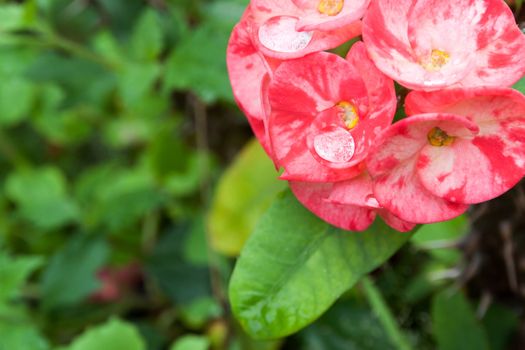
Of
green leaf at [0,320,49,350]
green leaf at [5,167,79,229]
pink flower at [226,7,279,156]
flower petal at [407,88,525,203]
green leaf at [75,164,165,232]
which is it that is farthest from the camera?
green leaf at [5,167,79,229]

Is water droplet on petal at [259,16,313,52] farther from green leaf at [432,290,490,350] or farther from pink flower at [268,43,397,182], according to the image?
green leaf at [432,290,490,350]

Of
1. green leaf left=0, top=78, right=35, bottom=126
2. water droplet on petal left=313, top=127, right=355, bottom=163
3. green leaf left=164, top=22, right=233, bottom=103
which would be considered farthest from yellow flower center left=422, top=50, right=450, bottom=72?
green leaf left=0, top=78, right=35, bottom=126

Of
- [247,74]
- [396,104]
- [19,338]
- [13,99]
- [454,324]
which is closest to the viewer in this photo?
[396,104]

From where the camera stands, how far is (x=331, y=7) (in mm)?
762

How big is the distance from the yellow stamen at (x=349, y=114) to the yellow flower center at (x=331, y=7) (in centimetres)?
10

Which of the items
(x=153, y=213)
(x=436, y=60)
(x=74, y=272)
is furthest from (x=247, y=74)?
(x=153, y=213)

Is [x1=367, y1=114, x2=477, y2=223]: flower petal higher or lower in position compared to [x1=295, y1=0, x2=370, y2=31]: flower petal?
lower

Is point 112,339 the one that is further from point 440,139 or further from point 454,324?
point 440,139

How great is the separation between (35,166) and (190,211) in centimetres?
49

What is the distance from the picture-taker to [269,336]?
0.82 m

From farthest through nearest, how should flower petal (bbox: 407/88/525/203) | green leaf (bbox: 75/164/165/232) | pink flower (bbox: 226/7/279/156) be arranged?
1. green leaf (bbox: 75/164/165/232)
2. pink flower (bbox: 226/7/279/156)
3. flower petal (bbox: 407/88/525/203)

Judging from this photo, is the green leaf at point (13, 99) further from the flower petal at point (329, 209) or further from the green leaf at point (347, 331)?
the flower petal at point (329, 209)

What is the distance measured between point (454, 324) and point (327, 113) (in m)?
0.57

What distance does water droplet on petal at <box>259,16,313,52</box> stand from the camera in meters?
0.74
